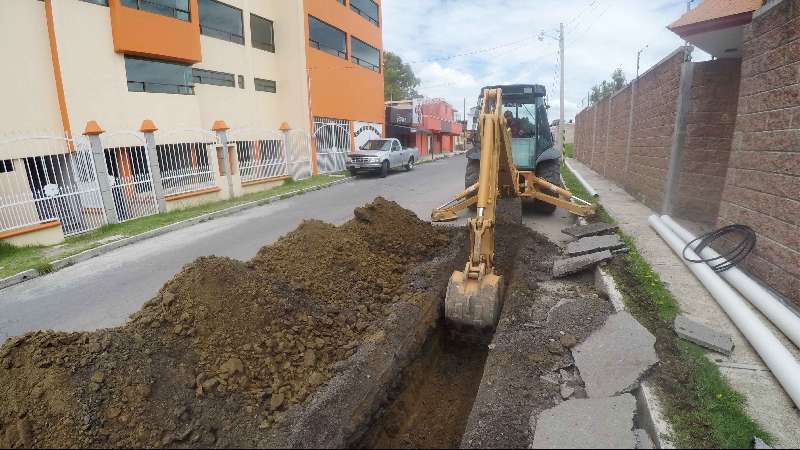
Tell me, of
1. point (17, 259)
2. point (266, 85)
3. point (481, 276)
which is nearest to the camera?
point (481, 276)

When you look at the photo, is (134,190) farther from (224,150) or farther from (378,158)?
(378,158)

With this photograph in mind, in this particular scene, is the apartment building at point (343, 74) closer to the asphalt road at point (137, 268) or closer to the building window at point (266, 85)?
the building window at point (266, 85)

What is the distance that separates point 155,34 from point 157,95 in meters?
1.98

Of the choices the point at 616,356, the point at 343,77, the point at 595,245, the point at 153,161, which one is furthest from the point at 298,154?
the point at 616,356

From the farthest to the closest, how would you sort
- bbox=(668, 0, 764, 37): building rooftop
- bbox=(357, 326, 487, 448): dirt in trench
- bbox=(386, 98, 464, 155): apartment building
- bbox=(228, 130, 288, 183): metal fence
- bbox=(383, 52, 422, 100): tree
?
1. bbox=(383, 52, 422, 100): tree
2. bbox=(386, 98, 464, 155): apartment building
3. bbox=(228, 130, 288, 183): metal fence
4. bbox=(668, 0, 764, 37): building rooftop
5. bbox=(357, 326, 487, 448): dirt in trench

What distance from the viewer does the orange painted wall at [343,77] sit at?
20.9m

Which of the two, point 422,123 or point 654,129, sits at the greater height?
point 422,123

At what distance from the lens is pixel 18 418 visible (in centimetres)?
292

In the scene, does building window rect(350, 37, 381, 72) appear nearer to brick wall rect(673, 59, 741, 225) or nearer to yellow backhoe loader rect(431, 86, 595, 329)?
brick wall rect(673, 59, 741, 225)

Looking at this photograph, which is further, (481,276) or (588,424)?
(481,276)

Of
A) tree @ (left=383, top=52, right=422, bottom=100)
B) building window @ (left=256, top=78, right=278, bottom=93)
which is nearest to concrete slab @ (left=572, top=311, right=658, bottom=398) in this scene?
building window @ (left=256, top=78, right=278, bottom=93)

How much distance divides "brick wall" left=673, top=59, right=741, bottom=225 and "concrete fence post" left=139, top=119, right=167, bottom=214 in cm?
1250

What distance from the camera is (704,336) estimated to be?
377cm

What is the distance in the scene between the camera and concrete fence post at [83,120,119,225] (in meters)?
10.0
